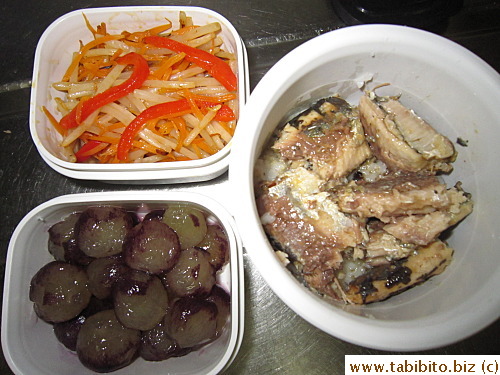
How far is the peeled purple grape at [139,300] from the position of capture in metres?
0.98

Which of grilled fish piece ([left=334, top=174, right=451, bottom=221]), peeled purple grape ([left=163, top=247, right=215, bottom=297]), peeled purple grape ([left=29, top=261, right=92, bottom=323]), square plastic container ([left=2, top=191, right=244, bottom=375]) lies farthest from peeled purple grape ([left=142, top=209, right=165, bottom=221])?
grilled fish piece ([left=334, top=174, right=451, bottom=221])

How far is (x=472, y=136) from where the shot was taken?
0.92 m

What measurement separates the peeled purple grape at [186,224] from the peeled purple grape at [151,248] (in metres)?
0.04

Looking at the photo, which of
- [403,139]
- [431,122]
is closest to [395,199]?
[403,139]

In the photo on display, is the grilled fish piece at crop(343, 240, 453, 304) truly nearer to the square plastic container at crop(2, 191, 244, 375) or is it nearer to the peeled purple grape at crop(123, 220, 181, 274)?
the square plastic container at crop(2, 191, 244, 375)

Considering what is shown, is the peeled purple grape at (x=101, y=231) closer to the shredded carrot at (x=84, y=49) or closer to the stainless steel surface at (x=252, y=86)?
the stainless steel surface at (x=252, y=86)

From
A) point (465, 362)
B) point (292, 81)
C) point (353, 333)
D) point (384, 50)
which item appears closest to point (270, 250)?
point (353, 333)

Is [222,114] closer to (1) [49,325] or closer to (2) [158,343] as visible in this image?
(2) [158,343]

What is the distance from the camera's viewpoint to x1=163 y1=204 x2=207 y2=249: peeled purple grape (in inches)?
42.5

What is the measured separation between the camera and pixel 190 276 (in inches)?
41.1

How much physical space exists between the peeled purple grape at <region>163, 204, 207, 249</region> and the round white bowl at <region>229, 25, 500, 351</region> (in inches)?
12.5

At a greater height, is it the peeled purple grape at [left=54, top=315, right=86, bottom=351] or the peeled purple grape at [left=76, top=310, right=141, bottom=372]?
the peeled purple grape at [left=76, top=310, right=141, bottom=372]

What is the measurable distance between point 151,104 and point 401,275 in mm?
886

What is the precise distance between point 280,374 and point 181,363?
14.1 inches
